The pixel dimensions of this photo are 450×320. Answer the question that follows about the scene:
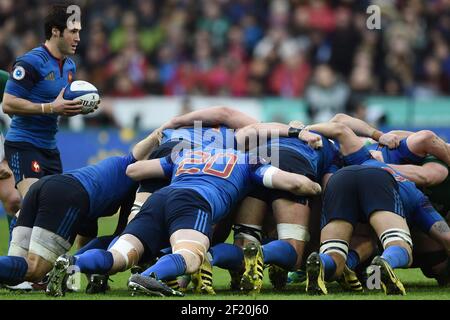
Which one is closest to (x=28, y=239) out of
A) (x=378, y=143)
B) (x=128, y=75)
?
(x=378, y=143)

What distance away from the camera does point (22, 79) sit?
9250 mm

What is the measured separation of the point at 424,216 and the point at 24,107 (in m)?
3.53

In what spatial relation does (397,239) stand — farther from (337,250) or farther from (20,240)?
(20,240)

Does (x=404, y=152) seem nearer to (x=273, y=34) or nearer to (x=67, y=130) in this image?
(x=67, y=130)

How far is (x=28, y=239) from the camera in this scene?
8062 mm

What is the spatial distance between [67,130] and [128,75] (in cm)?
207

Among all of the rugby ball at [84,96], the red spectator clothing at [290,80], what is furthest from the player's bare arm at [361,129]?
the red spectator clothing at [290,80]

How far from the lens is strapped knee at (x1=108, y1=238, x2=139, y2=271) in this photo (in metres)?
7.47

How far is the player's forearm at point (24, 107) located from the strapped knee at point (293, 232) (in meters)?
2.39

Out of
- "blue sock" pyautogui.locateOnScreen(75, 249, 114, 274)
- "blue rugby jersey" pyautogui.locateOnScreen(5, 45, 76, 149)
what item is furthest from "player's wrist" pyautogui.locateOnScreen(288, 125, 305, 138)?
"blue rugby jersey" pyautogui.locateOnScreen(5, 45, 76, 149)

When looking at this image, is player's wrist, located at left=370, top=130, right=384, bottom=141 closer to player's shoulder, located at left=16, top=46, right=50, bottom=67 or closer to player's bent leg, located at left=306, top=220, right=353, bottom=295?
player's bent leg, located at left=306, top=220, right=353, bottom=295

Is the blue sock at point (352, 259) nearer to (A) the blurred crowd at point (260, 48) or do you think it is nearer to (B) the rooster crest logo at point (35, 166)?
(B) the rooster crest logo at point (35, 166)

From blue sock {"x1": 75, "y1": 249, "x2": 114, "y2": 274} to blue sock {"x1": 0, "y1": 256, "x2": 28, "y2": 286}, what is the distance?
1.88 ft

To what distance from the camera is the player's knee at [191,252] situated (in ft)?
23.9
